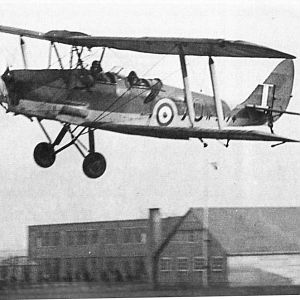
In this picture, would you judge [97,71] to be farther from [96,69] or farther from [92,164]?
[92,164]

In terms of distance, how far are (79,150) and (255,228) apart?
3.13ft

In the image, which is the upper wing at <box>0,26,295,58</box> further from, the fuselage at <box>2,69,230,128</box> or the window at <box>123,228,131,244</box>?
the window at <box>123,228,131,244</box>

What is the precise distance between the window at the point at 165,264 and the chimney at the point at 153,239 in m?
0.03

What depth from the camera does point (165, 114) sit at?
426cm

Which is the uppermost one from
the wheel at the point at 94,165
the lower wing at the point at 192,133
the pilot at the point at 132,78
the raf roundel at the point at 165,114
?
the pilot at the point at 132,78

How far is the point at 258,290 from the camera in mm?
4254

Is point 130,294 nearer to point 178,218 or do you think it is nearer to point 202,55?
point 178,218

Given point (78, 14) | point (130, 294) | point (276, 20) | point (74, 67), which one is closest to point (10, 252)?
point (130, 294)

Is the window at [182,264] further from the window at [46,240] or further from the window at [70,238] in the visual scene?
the window at [46,240]

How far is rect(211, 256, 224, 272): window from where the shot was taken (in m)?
4.24

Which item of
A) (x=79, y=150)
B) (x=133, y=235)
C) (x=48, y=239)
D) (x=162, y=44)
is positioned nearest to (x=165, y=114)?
(x=162, y=44)

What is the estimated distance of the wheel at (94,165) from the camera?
4.21m

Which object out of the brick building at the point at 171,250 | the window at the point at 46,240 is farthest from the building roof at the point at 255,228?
the window at the point at 46,240

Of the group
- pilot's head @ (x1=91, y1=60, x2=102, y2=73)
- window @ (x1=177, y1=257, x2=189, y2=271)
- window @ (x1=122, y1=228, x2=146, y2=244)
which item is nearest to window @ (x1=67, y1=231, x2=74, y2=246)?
window @ (x1=122, y1=228, x2=146, y2=244)
